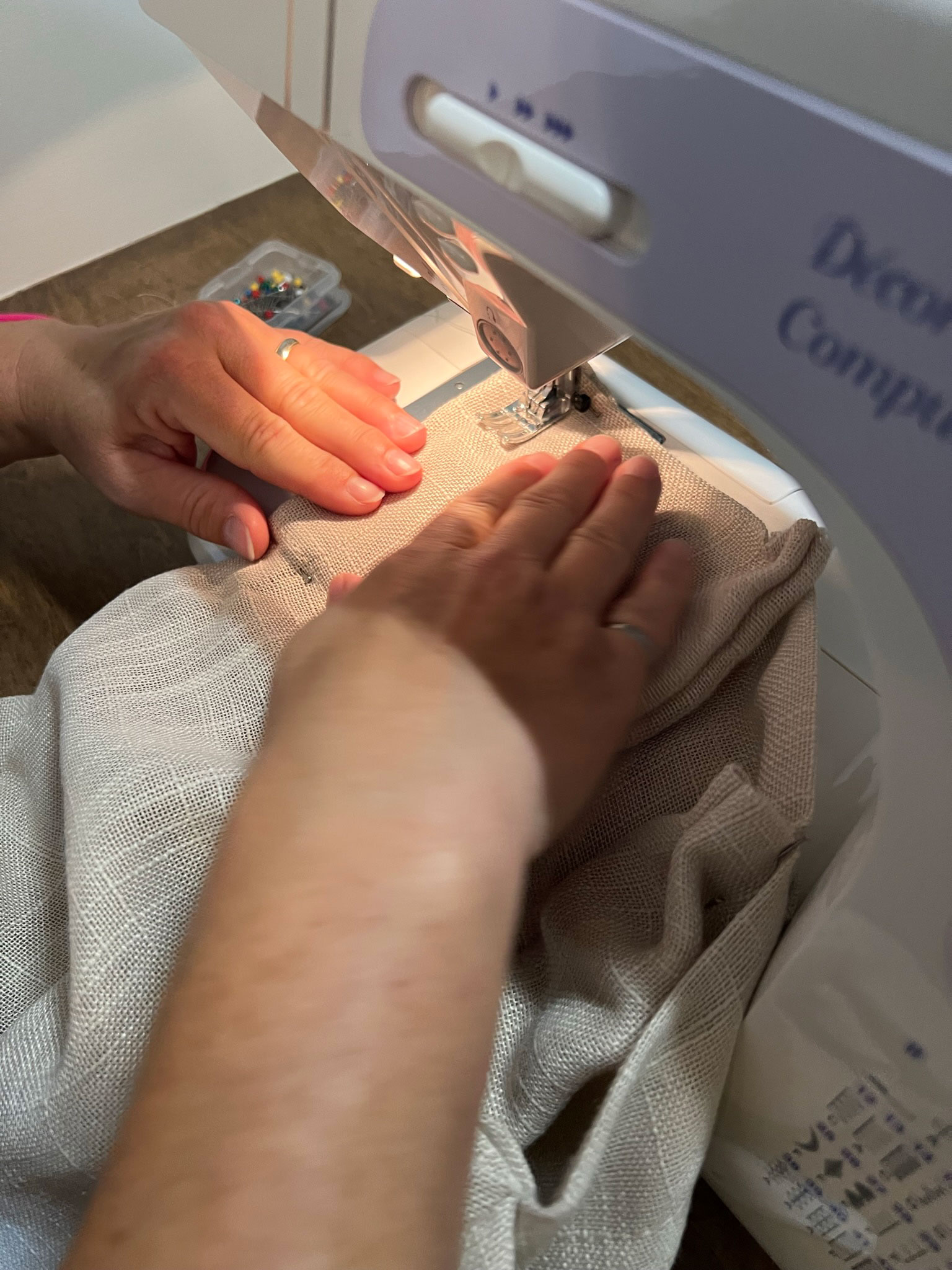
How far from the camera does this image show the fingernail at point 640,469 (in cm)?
46

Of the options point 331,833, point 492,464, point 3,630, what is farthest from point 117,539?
point 331,833

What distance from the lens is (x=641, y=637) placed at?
40 cm

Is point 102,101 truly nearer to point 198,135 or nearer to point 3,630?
point 198,135

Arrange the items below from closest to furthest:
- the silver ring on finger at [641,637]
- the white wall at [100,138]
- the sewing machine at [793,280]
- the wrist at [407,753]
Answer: the sewing machine at [793,280]
the wrist at [407,753]
the silver ring on finger at [641,637]
the white wall at [100,138]

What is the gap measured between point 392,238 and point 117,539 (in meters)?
0.39

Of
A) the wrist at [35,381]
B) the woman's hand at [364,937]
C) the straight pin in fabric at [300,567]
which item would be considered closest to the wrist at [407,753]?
the woman's hand at [364,937]

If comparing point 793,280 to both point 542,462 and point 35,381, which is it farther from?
point 35,381

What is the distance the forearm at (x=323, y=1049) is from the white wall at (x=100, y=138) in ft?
3.06

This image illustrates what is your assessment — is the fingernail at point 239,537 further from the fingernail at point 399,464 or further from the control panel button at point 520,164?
the control panel button at point 520,164

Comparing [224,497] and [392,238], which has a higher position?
[392,238]

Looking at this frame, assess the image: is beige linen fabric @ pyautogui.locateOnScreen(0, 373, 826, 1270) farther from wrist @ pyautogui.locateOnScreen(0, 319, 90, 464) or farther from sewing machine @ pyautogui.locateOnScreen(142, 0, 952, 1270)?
wrist @ pyautogui.locateOnScreen(0, 319, 90, 464)

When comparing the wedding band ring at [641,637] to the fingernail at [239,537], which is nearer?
the wedding band ring at [641,637]

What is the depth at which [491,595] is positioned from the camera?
41cm

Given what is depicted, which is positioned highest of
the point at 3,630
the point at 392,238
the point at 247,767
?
the point at 392,238
